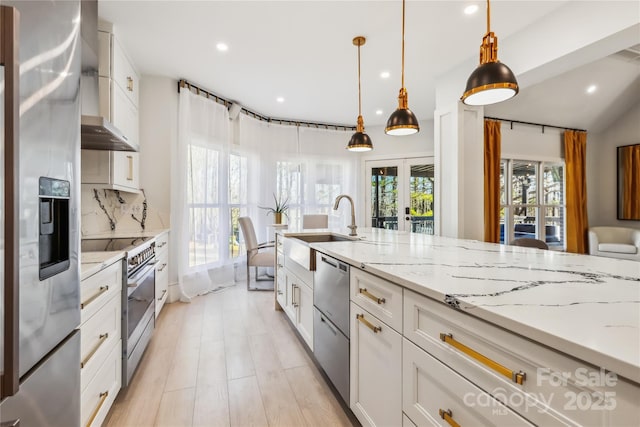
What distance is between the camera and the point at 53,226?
845 millimetres

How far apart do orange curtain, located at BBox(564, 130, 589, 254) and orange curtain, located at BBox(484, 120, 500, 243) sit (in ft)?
5.80

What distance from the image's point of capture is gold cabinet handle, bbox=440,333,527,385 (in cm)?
64

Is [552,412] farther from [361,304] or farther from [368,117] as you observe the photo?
[368,117]

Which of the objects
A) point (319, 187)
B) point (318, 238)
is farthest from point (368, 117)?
point (318, 238)

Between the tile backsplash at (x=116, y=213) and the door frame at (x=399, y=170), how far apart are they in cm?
359

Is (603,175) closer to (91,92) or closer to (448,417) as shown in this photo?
(448,417)

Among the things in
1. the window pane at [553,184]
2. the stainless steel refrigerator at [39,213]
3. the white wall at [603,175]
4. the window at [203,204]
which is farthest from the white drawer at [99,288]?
the white wall at [603,175]

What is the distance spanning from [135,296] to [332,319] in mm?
1255

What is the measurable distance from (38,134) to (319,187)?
4.72 meters

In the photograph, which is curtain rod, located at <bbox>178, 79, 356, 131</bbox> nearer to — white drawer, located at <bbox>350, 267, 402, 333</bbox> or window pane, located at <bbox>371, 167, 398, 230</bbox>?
window pane, located at <bbox>371, 167, 398, 230</bbox>

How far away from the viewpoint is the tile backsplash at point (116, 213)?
275cm

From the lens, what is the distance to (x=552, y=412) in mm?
582

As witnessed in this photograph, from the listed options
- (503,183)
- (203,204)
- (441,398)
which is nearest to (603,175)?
(503,183)

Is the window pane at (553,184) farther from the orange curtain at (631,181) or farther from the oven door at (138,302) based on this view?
the oven door at (138,302)
